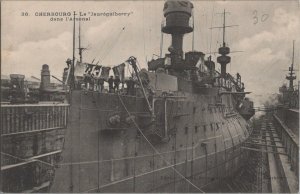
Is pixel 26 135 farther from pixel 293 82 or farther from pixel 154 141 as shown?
pixel 293 82

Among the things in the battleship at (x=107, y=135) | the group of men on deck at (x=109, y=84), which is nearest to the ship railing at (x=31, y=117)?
the battleship at (x=107, y=135)

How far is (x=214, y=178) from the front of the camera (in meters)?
18.6

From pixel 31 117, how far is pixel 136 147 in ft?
14.0

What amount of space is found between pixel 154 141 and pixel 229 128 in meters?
10.7

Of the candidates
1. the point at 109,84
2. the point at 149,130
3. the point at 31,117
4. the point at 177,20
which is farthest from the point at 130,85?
the point at 177,20

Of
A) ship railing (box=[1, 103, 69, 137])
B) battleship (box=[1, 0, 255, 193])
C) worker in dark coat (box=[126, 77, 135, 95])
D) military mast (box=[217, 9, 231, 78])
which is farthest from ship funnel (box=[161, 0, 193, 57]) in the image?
military mast (box=[217, 9, 231, 78])

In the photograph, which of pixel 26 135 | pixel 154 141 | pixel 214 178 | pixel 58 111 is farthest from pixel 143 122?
pixel 214 178

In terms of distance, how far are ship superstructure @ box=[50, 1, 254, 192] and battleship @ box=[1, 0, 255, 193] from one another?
36mm

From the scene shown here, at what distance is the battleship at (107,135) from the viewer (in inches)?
414

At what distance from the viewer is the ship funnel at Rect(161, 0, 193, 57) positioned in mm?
19875

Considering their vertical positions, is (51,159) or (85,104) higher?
(85,104)

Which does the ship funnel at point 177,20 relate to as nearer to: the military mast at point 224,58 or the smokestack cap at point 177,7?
the smokestack cap at point 177,7

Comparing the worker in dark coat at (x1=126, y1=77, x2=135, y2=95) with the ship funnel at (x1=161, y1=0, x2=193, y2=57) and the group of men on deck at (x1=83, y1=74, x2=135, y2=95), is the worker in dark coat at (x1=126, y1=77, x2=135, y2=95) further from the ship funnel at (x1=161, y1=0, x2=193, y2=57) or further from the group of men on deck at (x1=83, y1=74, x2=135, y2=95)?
the ship funnel at (x1=161, y1=0, x2=193, y2=57)

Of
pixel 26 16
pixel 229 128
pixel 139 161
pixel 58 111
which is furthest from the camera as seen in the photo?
pixel 229 128
